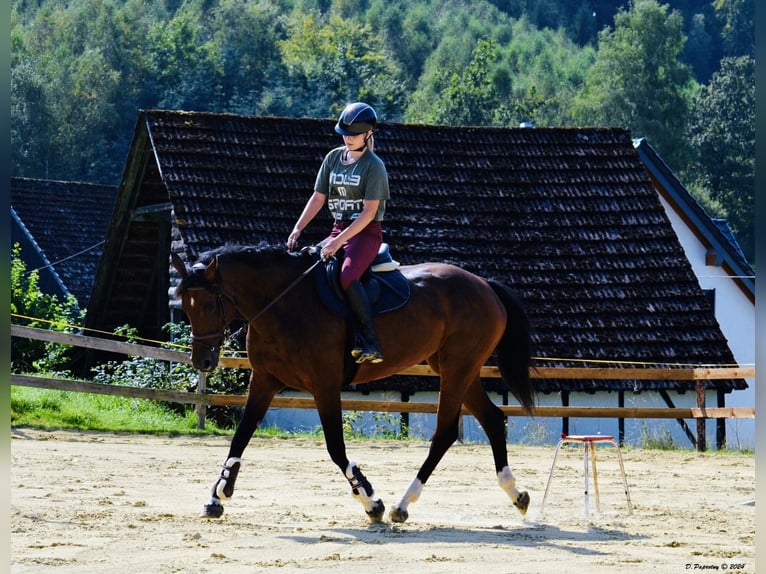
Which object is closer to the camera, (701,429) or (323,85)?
(701,429)

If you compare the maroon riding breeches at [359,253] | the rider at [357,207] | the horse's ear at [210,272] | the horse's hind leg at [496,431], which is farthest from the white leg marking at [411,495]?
the horse's ear at [210,272]

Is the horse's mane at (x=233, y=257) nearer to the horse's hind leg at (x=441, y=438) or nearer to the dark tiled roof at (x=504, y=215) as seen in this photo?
the horse's hind leg at (x=441, y=438)

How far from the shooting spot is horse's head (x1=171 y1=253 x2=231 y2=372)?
957 centimetres

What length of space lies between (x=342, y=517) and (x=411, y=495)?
26.2 inches

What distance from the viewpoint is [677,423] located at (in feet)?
70.7

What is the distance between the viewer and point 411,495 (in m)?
9.61

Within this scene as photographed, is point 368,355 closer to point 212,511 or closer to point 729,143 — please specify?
point 212,511

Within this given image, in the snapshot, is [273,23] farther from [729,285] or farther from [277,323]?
[277,323]

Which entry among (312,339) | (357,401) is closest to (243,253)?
(312,339)

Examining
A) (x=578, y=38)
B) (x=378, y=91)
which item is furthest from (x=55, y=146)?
(x=578, y=38)

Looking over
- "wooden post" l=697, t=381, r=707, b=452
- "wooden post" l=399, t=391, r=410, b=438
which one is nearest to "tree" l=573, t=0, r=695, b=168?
"wooden post" l=399, t=391, r=410, b=438

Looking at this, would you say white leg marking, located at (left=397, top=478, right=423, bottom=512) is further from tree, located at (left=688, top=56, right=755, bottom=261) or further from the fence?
tree, located at (left=688, top=56, right=755, bottom=261)

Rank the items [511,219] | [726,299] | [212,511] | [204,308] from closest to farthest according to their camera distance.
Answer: [212,511] < [204,308] < [511,219] < [726,299]

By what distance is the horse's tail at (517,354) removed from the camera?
10711 millimetres
